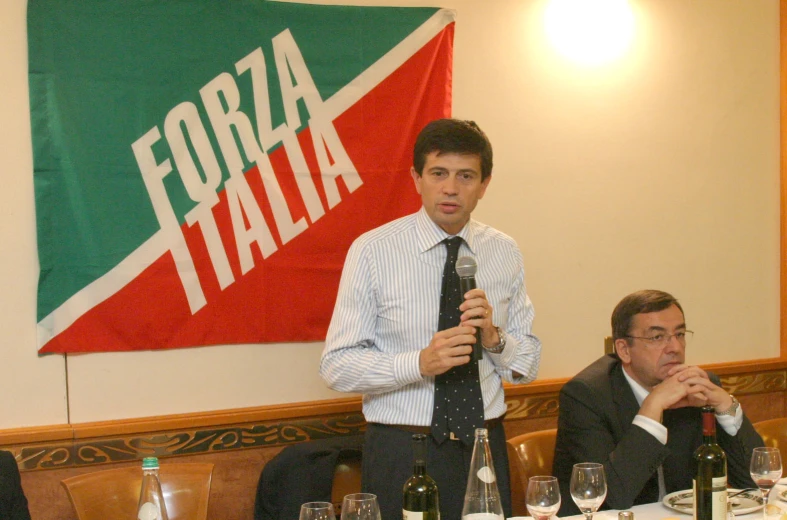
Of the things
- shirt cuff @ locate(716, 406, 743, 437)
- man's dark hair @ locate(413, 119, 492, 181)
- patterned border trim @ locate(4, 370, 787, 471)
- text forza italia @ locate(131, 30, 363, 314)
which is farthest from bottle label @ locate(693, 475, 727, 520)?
text forza italia @ locate(131, 30, 363, 314)

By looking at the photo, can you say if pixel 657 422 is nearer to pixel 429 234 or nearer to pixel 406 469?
pixel 406 469

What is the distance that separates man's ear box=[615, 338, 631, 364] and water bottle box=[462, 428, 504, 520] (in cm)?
104

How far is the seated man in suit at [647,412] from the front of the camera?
2.44 metres

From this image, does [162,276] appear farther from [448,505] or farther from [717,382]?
[717,382]

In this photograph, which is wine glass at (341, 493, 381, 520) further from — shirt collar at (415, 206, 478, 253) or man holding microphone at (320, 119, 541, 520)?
shirt collar at (415, 206, 478, 253)

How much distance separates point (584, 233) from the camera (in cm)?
400

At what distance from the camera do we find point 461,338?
7.33ft

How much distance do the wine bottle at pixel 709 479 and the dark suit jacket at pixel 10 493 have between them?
5.98 ft

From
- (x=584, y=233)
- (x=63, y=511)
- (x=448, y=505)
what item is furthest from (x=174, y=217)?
(x=584, y=233)

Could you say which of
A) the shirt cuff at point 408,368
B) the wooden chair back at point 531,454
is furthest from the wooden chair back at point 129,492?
the wooden chair back at point 531,454

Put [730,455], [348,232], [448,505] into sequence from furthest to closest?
[348,232], [730,455], [448,505]

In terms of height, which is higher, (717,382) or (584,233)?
(584,233)

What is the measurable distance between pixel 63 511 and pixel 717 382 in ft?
7.64

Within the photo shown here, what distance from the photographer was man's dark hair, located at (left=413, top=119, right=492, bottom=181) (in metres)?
2.47
